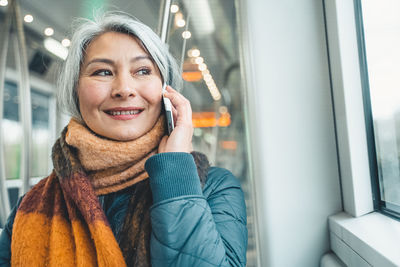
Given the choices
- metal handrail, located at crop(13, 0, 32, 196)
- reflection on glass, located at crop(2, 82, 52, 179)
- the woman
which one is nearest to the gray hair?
the woman

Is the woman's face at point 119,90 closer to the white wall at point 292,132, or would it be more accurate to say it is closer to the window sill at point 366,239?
the white wall at point 292,132

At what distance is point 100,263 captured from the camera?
0.98m

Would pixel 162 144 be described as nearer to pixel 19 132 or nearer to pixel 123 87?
pixel 123 87

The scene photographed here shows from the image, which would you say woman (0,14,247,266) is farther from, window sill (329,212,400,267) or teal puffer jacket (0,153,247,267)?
window sill (329,212,400,267)

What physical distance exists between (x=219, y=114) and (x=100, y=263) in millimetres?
7444

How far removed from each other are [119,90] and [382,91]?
955 millimetres

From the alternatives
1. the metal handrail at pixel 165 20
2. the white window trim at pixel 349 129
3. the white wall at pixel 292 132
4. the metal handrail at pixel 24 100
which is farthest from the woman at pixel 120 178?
the metal handrail at pixel 24 100

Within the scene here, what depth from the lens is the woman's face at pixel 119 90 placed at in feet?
3.97

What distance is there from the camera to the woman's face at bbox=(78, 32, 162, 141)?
3.97 ft

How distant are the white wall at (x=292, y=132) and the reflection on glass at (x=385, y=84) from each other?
23 cm

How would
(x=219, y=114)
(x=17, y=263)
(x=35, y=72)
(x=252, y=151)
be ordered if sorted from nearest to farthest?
(x=17, y=263) → (x=252, y=151) → (x=35, y=72) → (x=219, y=114)

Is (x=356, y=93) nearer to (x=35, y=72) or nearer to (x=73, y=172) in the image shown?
(x=73, y=172)

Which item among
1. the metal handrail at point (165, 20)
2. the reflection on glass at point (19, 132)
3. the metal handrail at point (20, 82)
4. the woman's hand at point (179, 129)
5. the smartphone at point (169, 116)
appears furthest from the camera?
the reflection on glass at point (19, 132)

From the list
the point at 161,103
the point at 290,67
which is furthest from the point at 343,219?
the point at 161,103
